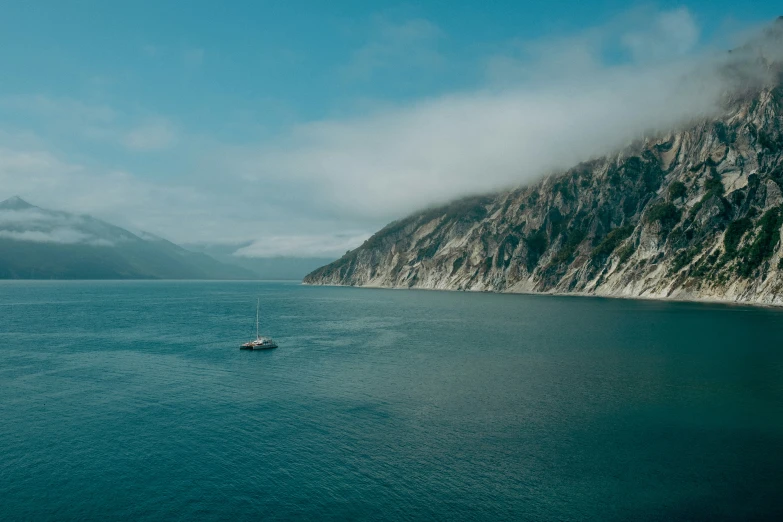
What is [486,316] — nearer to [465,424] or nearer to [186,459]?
[465,424]

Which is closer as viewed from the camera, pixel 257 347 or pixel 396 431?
pixel 396 431

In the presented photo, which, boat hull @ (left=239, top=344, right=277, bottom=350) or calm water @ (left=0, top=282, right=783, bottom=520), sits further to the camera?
boat hull @ (left=239, top=344, right=277, bottom=350)

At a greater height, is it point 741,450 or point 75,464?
point 741,450

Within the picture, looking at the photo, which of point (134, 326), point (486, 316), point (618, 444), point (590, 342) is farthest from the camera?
point (486, 316)

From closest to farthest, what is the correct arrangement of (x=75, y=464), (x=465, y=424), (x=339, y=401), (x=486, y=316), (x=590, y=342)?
(x=75, y=464)
(x=465, y=424)
(x=339, y=401)
(x=590, y=342)
(x=486, y=316)

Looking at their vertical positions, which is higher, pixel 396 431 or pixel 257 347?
pixel 257 347

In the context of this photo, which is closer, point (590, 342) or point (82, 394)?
point (82, 394)

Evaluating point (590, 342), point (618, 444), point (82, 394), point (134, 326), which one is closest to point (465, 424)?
point (618, 444)

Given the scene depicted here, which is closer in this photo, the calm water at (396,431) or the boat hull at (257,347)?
the calm water at (396,431)
